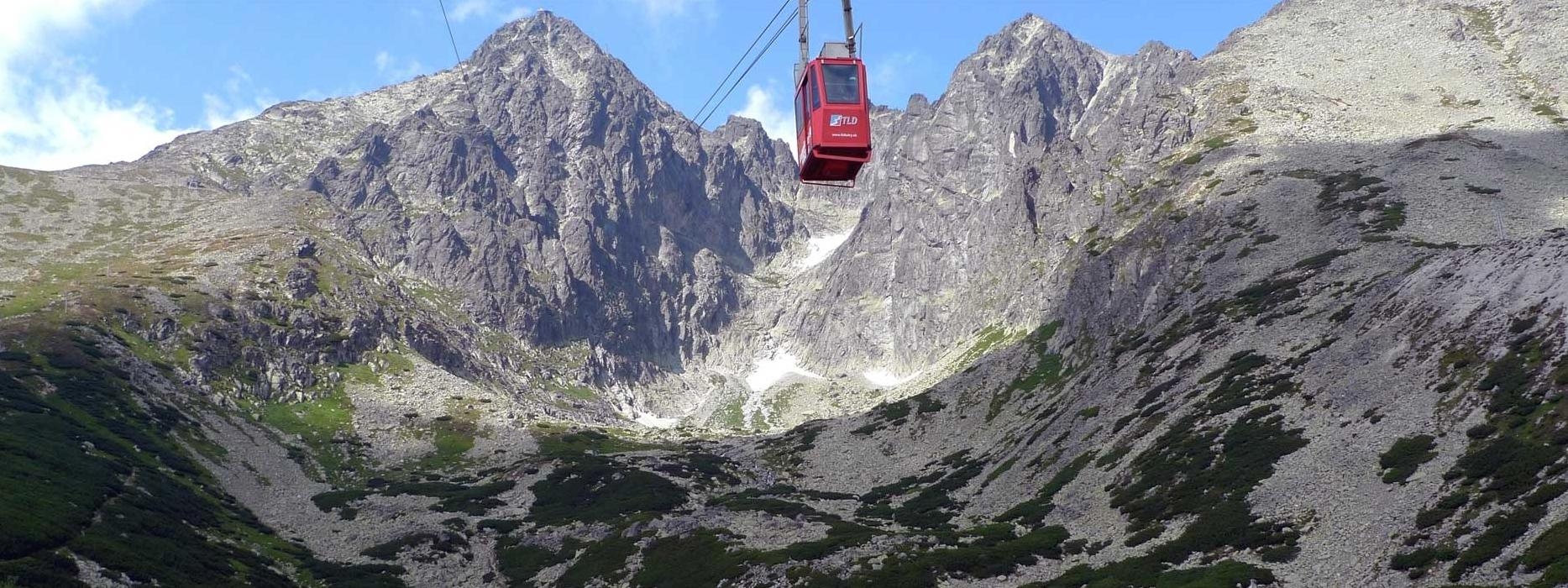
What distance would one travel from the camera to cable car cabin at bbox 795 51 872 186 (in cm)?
4581

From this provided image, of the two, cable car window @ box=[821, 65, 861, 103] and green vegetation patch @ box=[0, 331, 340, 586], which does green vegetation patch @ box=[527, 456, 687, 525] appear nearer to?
green vegetation patch @ box=[0, 331, 340, 586]

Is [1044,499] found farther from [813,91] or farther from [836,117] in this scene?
[813,91]

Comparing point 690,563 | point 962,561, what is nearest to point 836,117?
point 962,561

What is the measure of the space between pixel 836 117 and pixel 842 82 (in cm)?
190

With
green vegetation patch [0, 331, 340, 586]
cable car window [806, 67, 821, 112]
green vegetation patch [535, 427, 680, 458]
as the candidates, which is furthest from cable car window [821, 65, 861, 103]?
green vegetation patch [535, 427, 680, 458]

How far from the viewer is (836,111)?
151ft

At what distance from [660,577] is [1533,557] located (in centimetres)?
6183

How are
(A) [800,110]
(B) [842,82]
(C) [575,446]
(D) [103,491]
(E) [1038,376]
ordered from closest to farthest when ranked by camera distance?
(B) [842,82] → (A) [800,110] → (D) [103,491] → (E) [1038,376] → (C) [575,446]

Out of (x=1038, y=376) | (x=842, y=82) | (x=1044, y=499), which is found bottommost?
(x=1044, y=499)

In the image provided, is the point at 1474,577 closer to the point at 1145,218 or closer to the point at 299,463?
the point at 1145,218

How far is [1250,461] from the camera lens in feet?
228

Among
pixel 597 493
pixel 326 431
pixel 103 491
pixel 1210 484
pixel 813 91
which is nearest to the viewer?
pixel 813 91

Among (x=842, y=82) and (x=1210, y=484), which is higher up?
(x=842, y=82)

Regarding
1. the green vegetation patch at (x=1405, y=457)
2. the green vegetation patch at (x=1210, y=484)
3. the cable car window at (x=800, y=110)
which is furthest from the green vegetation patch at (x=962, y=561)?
the cable car window at (x=800, y=110)
